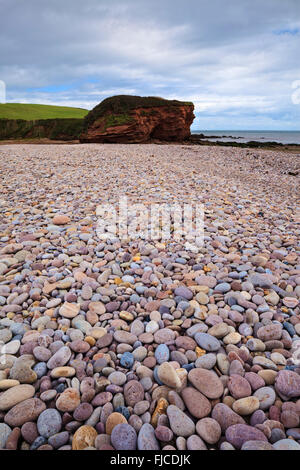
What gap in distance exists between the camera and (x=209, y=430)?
1.30m

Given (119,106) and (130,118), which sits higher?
(119,106)

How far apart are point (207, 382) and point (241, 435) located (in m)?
0.29

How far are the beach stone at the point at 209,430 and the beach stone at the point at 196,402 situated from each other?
4cm

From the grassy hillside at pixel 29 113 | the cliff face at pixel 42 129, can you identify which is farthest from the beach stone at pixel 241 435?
the grassy hillside at pixel 29 113

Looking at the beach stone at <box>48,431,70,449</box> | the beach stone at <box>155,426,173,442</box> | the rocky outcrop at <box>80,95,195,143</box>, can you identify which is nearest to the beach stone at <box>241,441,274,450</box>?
the beach stone at <box>155,426,173,442</box>

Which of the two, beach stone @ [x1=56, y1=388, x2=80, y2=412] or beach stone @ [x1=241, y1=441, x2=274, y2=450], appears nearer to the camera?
beach stone @ [x1=241, y1=441, x2=274, y2=450]

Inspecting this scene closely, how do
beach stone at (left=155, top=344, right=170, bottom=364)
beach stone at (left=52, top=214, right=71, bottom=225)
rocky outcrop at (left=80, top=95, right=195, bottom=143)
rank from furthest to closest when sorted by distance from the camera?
1. rocky outcrop at (left=80, top=95, right=195, bottom=143)
2. beach stone at (left=52, top=214, right=71, bottom=225)
3. beach stone at (left=155, top=344, right=170, bottom=364)

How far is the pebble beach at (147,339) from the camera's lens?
1318 mm

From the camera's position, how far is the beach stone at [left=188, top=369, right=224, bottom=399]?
1.47 meters

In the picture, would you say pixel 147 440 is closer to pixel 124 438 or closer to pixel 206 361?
pixel 124 438

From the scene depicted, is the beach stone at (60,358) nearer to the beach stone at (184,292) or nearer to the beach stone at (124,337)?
the beach stone at (124,337)

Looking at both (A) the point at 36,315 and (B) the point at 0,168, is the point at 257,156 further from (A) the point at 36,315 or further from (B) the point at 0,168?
(A) the point at 36,315

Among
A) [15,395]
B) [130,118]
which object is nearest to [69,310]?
[15,395]

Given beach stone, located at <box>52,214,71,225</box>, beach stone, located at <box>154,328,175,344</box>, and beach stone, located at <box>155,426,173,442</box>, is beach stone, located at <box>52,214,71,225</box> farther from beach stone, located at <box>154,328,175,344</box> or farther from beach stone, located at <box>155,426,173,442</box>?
beach stone, located at <box>155,426,173,442</box>
